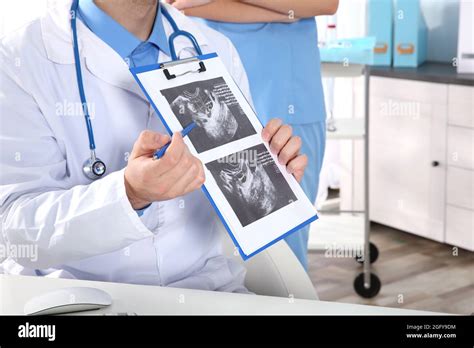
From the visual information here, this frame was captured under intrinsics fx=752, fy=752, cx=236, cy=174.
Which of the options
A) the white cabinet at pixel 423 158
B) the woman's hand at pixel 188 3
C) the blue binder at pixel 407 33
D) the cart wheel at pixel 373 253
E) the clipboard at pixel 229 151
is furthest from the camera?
the blue binder at pixel 407 33

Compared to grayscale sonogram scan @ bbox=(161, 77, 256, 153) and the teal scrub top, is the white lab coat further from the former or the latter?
the teal scrub top

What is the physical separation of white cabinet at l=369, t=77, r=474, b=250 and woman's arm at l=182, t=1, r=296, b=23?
1448 millimetres

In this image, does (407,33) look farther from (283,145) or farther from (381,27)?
(283,145)

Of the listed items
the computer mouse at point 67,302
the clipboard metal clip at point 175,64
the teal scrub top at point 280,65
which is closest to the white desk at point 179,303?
the computer mouse at point 67,302

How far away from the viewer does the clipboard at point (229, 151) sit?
1.01 m

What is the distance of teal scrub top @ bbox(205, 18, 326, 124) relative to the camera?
1783 millimetres

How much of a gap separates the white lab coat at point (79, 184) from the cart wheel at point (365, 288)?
1.64m

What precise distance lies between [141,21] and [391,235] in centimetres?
244

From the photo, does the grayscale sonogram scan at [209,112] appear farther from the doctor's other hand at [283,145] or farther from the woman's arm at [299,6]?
the woman's arm at [299,6]

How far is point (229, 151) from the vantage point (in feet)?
3.49

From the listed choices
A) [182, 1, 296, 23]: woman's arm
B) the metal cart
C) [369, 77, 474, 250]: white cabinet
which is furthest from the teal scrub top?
[369, 77, 474, 250]: white cabinet

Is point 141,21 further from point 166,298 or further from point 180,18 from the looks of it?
point 166,298

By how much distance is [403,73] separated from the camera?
10.5ft

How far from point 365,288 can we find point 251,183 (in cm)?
184
